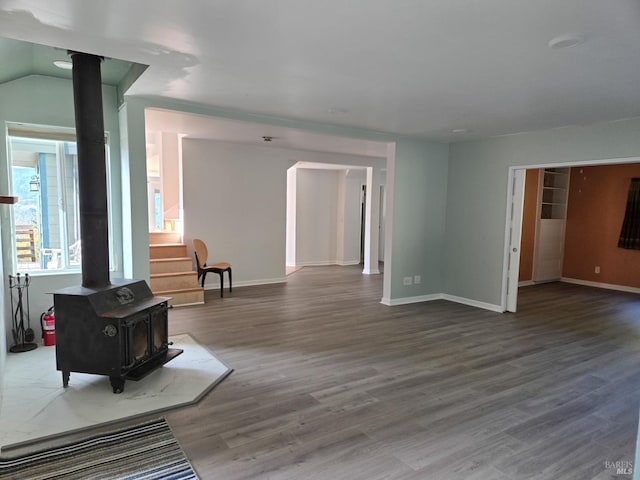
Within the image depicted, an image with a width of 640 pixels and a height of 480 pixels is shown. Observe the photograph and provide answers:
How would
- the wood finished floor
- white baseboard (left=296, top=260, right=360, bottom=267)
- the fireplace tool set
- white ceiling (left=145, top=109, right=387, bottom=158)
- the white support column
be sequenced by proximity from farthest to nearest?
white baseboard (left=296, top=260, right=360, bottom=267) < the white support column < white ceiling (left=145, top=109, right=387, bottom=158) < the fireplace tool set < the wood finished floor

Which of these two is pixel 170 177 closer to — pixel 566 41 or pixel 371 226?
pixel 371 226

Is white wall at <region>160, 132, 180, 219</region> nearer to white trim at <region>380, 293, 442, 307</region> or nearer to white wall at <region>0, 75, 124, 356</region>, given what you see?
white wall at <region>0, 75, 124, 356</region>

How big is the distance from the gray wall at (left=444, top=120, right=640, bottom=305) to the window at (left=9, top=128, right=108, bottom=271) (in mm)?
5189

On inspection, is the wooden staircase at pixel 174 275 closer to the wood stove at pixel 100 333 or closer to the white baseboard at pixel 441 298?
the wood stove at pixel 100 333

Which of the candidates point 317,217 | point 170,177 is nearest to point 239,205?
point 170,177

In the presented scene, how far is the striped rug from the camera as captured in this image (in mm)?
2045

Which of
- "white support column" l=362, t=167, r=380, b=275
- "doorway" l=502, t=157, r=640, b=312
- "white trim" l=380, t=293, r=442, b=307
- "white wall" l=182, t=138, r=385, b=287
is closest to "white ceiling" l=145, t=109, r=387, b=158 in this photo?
"white wall" l=182, t=138, r=385, b=287

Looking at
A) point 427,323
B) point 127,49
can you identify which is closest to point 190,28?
point 127,49

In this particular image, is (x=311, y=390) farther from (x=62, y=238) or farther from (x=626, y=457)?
(x=62, y=238)

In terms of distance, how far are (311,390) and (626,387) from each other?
8.67 feet

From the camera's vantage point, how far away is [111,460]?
2.16 m

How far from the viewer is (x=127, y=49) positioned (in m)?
2.63

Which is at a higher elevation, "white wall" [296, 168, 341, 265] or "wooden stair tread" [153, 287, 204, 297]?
"white wall" [296, 168, 341, 265]

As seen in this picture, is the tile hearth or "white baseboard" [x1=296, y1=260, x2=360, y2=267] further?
"white baseboard" [x1=296, y1=260, x2=360, y2=267]
